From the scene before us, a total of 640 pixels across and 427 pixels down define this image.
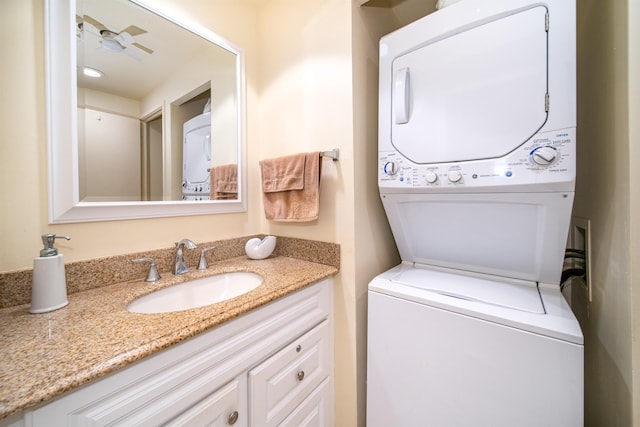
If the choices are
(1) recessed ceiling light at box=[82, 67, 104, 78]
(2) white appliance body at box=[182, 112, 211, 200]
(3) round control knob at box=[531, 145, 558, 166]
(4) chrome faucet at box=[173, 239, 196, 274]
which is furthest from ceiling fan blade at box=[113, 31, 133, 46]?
(3) round control knob at box=[531, 145, 558, 166]

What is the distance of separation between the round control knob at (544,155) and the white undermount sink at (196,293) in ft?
3.66

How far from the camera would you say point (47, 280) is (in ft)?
2.43

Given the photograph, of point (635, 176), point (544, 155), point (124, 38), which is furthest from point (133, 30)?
point (635, 176)

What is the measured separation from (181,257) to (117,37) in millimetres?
975

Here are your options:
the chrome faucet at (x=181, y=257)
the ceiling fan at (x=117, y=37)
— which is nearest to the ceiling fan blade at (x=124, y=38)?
the ceiling fan at (x=117, y=37)

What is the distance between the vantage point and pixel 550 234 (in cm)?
84

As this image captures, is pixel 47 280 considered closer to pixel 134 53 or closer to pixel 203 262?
pixel 203 262

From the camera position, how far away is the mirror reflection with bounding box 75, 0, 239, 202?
0.95 metres

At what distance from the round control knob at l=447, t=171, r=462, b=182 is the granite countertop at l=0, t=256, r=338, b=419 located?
69 centimetres

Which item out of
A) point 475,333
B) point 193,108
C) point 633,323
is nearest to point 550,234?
point 633,323

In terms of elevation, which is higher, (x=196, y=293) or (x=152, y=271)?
(x=152, y=271)

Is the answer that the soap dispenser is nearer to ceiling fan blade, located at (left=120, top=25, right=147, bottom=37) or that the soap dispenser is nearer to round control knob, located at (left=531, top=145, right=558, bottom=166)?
ceiling fan blade, located at (left=120, top=25, right=147, bottom=37)

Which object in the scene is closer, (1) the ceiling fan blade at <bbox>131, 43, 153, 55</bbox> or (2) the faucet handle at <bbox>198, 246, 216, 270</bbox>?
(1) the ceiling fan blade at <bbox>131, 43, 153, 55</bbox>

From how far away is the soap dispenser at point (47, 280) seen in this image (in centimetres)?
73
